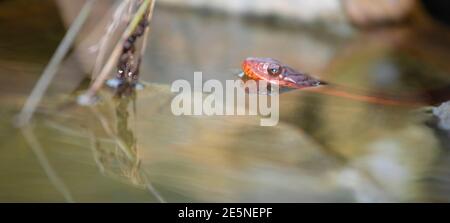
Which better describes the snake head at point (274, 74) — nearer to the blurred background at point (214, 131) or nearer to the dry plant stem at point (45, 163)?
the blurred background at point (214, 131)

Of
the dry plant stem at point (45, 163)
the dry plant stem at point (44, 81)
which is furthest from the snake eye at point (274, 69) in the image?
the dry plant stem at point (45, 163)

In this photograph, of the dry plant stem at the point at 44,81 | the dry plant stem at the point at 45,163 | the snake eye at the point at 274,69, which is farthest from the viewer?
the snake eye at the point at 274,69

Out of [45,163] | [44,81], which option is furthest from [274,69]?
[45,163]

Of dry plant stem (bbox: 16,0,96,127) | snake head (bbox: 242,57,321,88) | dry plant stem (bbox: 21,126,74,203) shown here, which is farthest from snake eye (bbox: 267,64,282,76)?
dry plant stem (bbox: 21,126,74,203)

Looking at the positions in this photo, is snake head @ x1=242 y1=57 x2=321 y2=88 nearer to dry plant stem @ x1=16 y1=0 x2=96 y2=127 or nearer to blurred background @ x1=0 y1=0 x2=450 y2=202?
blurred background @ x1=0 y1=0 x2=450 y2=202

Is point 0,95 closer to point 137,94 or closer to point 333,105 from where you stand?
point 137,94

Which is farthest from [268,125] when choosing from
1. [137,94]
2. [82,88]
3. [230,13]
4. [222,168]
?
[230,13]
